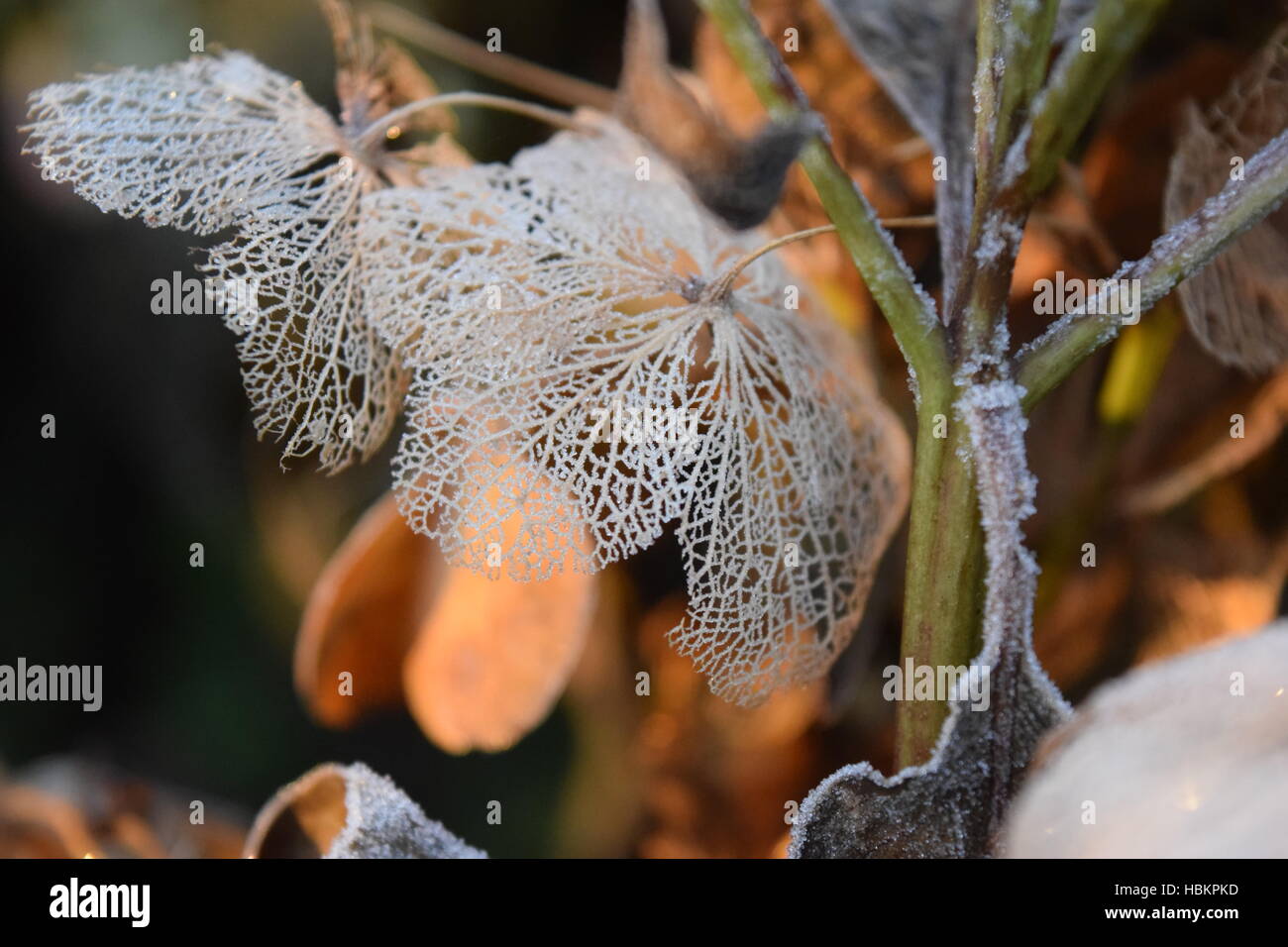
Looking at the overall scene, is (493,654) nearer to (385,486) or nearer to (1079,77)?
(385,486)

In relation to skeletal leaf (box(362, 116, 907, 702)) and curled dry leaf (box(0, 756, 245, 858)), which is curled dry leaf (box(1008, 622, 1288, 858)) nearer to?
skeletal leaf (box(362, 116, 907, 702))

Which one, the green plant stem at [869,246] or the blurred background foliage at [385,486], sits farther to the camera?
the blurred background foliage at [385,486]

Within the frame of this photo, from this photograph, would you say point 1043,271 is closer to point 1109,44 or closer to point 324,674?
point 1109,44

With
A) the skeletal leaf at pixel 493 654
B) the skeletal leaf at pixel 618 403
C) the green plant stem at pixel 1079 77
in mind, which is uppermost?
the green plant stem at pixel 1079 77

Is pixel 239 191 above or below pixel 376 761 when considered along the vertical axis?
above

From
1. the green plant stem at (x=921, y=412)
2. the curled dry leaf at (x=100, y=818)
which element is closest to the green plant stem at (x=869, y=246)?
the green plant stem at (x=921, y=412)

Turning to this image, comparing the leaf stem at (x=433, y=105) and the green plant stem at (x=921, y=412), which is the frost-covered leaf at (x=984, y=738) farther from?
the leaf stem at (x=433, y=105)
